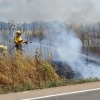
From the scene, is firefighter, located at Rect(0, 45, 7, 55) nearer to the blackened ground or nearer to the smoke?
the blackened ground

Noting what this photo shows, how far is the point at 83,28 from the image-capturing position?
19938 millimetres

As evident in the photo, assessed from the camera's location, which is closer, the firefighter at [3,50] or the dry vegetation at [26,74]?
the dry vegetation at [26,74]

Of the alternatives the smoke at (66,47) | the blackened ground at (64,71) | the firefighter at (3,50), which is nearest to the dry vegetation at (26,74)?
the firefighter at (3,50)

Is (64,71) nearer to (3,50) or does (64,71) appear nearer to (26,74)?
(26,74)

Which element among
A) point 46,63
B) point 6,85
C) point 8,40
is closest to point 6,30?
point 8,40

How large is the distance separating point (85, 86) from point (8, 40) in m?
4.97

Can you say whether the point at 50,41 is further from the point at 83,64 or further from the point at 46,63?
the point at 46,63

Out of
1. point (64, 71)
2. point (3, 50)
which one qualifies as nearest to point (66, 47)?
point (64, 71)

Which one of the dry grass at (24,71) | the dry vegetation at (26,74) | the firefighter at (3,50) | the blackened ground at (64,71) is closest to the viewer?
the dry vegetation at (26,74)

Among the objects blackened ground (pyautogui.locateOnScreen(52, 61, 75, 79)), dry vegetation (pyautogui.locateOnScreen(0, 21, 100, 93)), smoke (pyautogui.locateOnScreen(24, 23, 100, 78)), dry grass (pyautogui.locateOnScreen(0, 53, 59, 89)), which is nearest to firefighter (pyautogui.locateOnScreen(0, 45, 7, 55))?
dry vegetation (pyautogui.locateOnScreen(0, 21, 100, 93))

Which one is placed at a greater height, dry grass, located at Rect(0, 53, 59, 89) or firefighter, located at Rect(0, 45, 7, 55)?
firefighter, located at Rect(0, 45, 7, 55)

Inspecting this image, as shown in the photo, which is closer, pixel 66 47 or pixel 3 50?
pixel 3 50

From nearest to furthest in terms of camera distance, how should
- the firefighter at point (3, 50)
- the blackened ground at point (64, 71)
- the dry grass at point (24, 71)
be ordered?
the dry grass at point (24, 71), the firefighter at point (3, 50), the blackened ground at point (64, 71)

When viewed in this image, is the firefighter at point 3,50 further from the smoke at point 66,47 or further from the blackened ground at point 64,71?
the smoke at point 66,47
